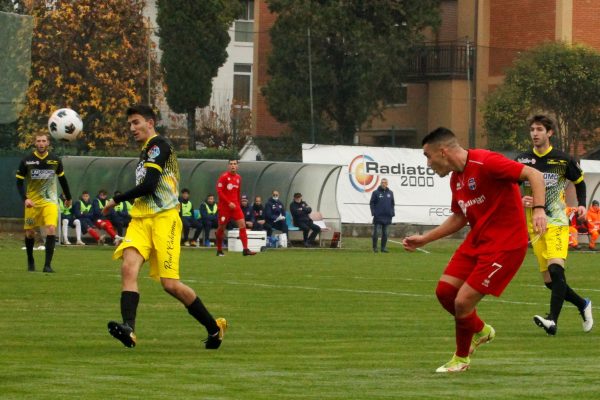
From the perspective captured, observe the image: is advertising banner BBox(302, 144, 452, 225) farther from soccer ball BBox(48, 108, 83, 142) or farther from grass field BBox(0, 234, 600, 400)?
soccer ball BBox(48, 108, 83, 142)

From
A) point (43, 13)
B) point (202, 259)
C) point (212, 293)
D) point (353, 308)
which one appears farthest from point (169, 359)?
point (43, 13)

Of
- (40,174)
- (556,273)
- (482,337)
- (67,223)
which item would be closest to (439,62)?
(67,223)

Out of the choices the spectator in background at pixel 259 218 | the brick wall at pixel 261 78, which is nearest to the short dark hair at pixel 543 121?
the spectator in background at pixel 259 218

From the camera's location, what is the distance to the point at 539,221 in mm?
10531

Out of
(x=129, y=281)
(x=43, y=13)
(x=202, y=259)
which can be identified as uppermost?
(x=43, y=13)

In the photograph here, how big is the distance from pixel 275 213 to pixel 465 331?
29436 millimetres

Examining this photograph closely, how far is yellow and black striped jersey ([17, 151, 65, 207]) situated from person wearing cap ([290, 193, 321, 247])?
1721cm

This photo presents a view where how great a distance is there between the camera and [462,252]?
11078 mm

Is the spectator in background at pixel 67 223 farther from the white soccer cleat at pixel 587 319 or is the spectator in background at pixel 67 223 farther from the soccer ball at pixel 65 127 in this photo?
the white soccer cleat at pixel 587 319

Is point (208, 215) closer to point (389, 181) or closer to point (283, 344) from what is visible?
point (389, 181)

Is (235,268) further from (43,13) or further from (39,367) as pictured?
(43,13)

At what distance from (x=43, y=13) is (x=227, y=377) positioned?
5032 centimetres

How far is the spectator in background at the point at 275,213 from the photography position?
40188 mm

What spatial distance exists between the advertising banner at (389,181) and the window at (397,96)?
11.5m
